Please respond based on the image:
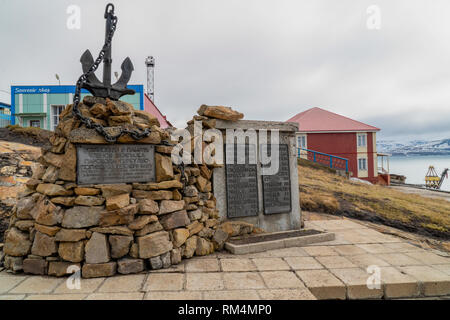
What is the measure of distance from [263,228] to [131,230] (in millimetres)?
2600

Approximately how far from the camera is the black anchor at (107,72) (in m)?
3.72

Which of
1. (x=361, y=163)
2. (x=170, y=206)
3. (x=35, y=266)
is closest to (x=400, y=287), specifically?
(x=170, y=206)

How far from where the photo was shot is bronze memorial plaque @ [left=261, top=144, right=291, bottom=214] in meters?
5.09

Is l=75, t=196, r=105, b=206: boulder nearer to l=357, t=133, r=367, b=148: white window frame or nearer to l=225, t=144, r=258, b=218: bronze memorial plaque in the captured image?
l=225, t=144, r=258, b=218: bronze memorial plaque

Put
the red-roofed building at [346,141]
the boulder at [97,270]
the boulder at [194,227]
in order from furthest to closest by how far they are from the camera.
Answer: the red-roofed building at [346,141]
the boulder at [194,227]
the boulder at [97,270]

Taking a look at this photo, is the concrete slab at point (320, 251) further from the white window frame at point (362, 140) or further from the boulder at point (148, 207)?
the white window frame at point (362, 140)

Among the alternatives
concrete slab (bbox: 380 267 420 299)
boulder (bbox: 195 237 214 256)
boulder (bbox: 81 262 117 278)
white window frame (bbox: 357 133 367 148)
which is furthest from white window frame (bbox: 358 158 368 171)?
boulder (bbox: 81 262 117 278)

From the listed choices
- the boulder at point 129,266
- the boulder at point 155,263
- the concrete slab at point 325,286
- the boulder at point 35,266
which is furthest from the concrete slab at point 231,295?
the boulder at point 35,266

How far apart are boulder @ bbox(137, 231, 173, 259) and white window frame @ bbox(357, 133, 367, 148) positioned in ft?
73.7

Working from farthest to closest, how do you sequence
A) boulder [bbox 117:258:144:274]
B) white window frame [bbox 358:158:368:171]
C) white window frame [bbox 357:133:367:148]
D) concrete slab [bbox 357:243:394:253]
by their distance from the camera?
white window frame [bbox 358:158:368:171] → white window frame [bbox 357:133:367:148] → concrete slab [bbox 357:243:394:253] → boulder [bbox 117:258:144:274]

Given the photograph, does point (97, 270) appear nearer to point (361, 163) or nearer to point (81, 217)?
point (81, 217)

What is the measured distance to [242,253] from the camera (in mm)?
4184

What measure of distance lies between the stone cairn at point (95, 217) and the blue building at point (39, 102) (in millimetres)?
12621

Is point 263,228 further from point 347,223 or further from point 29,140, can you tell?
point 29,140
